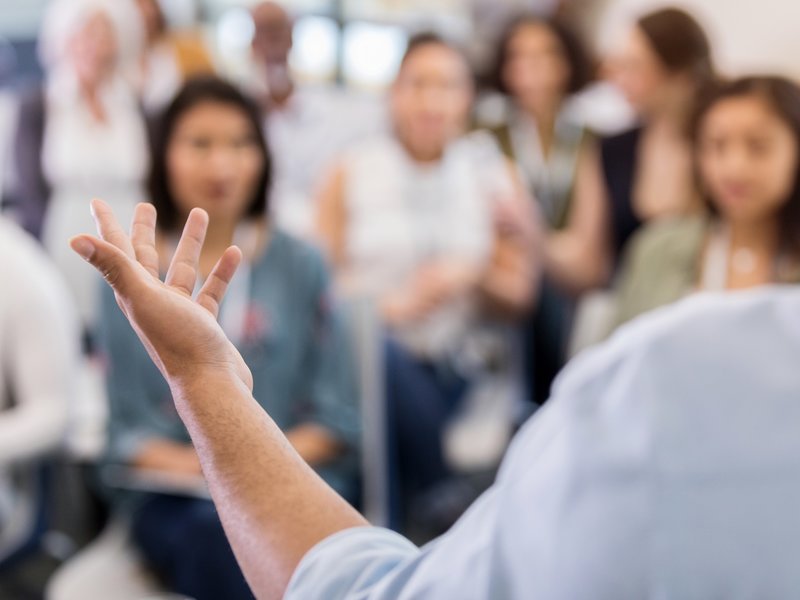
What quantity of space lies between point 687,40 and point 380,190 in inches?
22.8

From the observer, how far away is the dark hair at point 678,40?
1.65m

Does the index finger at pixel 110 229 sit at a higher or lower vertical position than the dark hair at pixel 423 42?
lower

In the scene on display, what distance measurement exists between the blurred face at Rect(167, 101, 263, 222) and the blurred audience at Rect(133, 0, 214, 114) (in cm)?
91

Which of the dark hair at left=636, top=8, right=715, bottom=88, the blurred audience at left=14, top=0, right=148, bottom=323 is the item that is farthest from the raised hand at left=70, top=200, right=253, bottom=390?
the dark hair at left=636, top=8, right=715, bottom=88

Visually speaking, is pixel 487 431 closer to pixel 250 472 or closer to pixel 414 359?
pixel 414 359

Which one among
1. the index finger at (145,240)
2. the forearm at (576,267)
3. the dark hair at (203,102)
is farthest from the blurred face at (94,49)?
the index finger at (145,240)

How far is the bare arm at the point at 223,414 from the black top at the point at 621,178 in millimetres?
1302

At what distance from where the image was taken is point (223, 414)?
405 millimetres

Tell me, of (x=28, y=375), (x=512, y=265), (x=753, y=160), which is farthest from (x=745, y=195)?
(x=28, y=375)

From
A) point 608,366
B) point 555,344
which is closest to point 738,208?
point 555,344

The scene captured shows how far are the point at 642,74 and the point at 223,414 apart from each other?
1.44 meters

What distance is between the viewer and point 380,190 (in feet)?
5.39

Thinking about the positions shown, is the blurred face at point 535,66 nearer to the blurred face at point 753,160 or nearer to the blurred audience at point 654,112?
the blurred audience at point 654,112

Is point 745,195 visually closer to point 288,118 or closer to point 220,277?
point 220,277
